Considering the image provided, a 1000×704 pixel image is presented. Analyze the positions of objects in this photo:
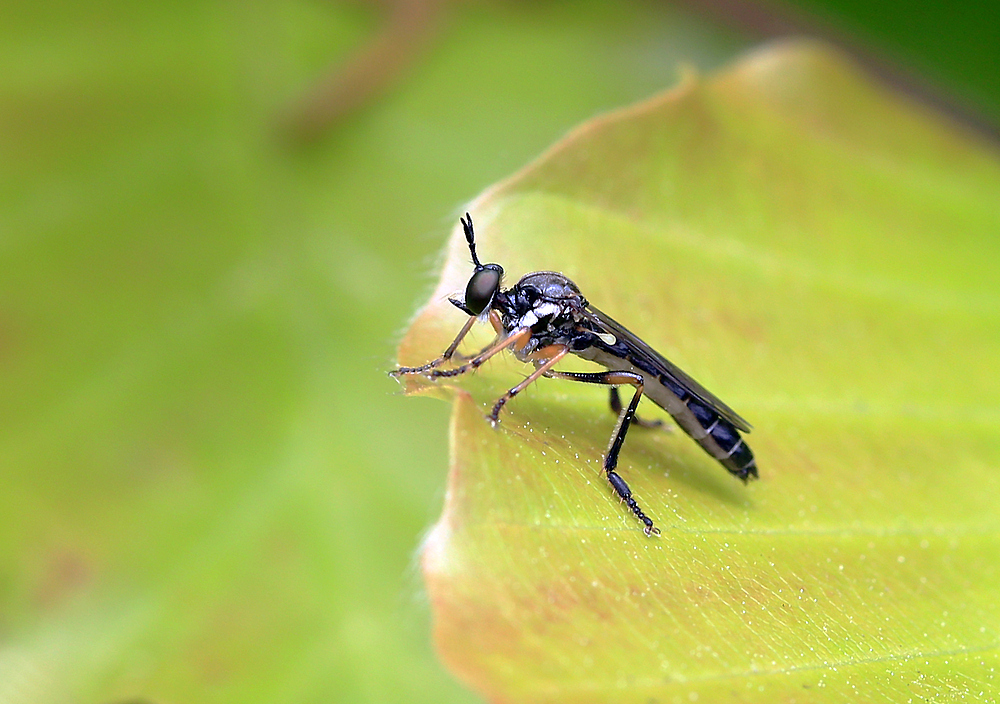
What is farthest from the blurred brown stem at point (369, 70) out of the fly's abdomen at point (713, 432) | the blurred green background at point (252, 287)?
the fly's abdomen at point (713, 432)

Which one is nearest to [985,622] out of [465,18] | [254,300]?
[254,300]

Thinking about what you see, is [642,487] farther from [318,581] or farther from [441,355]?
[318,581]

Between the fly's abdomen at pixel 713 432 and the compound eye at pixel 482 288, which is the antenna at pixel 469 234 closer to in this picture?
the compound eye at pixel 482 288

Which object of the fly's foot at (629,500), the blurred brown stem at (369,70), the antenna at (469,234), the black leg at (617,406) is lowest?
the fly's foot at (629,500)

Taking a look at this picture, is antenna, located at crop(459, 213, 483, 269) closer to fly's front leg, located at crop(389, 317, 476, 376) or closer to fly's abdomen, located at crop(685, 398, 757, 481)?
fly's front leg, located at crop(389, 317, 476, 376)

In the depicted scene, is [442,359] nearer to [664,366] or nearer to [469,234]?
[469,234]

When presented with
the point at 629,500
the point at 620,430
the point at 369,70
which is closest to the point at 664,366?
the point at 620,430

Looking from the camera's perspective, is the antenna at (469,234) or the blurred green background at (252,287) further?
the blurred green background at (252,287)
